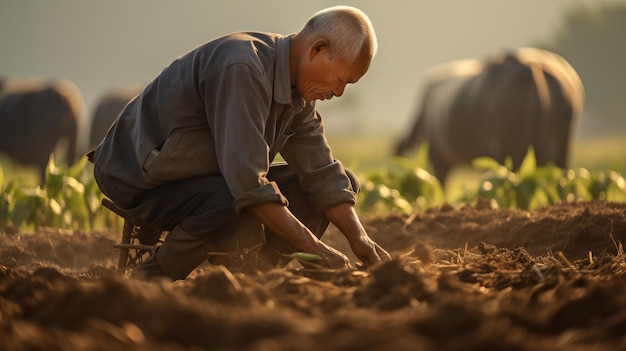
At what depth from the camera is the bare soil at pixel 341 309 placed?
1.57m

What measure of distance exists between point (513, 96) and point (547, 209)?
15.4ft

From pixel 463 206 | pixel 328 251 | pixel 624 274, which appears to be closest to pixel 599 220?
pixel 463 206

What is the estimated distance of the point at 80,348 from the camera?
1.50 metres

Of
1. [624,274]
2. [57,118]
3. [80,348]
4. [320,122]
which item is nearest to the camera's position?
[80,348]

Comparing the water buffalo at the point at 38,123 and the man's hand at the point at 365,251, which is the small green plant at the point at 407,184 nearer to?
the man's hand at the point at 365,251

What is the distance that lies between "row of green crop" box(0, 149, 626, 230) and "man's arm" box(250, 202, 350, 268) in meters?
2.71

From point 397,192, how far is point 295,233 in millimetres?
3079

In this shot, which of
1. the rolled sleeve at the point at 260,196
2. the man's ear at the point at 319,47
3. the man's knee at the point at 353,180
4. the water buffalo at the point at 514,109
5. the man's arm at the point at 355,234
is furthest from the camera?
the water buffalo at the point at 514,109

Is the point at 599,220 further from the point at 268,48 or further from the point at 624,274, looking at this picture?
the point at 268,48

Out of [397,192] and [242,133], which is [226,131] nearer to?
[242,133]

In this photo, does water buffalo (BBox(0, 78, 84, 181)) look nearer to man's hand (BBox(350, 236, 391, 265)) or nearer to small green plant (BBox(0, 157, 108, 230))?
small green plant (BBox(0, 157, 108, 230))

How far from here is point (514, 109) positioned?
939 centimetres

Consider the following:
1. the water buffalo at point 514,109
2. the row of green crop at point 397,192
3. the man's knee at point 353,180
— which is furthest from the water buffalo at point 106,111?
the man's knee at point 353,180

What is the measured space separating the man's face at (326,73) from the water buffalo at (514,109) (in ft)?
21.8
